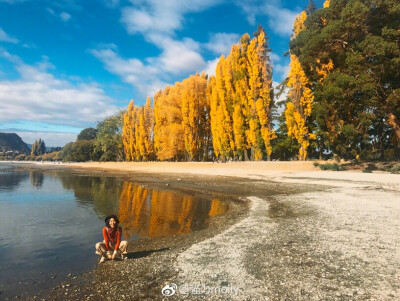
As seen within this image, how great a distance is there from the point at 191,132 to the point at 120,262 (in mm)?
39295

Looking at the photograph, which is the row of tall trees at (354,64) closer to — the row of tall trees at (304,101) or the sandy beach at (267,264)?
the row of tall trees at (304,101)

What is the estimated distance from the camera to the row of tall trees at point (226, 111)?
3581cm

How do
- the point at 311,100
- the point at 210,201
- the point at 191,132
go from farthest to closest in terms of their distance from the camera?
the point at 191,132 → the point at 311,100 → the point at 210,201

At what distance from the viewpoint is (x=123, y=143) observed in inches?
2645

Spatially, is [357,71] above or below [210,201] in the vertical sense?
above

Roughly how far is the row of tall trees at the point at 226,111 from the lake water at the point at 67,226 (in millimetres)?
24024

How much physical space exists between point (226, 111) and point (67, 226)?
33.9m

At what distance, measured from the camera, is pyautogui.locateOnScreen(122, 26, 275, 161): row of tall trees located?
35812 millimetres

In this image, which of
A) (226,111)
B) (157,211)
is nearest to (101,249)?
(157,211)

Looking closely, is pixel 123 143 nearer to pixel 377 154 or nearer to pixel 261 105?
pixel 261 105

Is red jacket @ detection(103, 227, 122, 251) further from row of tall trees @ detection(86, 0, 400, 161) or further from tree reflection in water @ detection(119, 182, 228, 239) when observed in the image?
row of tall trees @ detection(86, 0, 400, 161)

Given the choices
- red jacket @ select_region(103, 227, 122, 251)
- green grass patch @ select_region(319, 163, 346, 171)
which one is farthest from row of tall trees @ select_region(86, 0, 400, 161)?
red jacket @ select_region(103, 227, 122, 251)

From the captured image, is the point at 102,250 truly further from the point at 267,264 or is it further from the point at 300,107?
the point at 300,107

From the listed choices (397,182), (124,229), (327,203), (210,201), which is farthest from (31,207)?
(397,182)
